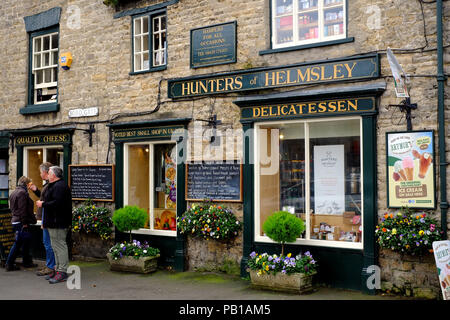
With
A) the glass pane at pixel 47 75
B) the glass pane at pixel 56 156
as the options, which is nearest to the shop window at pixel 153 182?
the glass pane at pixel 56 156

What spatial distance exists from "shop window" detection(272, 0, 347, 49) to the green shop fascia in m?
0.52

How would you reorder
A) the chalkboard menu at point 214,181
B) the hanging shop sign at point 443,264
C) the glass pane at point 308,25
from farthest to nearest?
the chalkboard menu at point 214,181 → the glass pane at point 308,25 → the hanging shop sign at point 443,264

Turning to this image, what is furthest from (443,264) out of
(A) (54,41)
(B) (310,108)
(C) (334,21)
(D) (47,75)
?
(A) (54,41)

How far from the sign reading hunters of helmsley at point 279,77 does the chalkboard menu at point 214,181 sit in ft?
4.61

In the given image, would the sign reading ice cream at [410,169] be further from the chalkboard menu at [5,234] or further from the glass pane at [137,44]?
the chalkboard menu at [5,234]

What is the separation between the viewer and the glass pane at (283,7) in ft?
28.5

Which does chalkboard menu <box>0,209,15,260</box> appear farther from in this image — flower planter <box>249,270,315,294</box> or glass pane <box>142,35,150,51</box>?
flower planter <box>249,270,315,294</box>

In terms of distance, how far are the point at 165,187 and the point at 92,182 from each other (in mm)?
1840

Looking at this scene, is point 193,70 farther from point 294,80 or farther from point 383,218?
point 383,218

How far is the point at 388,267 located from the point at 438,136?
83.1 inches

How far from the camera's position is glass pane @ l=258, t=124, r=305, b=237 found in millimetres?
8688

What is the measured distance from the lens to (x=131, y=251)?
960 cm

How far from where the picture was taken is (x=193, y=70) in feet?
31.9

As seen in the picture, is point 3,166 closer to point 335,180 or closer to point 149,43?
point 149,43
